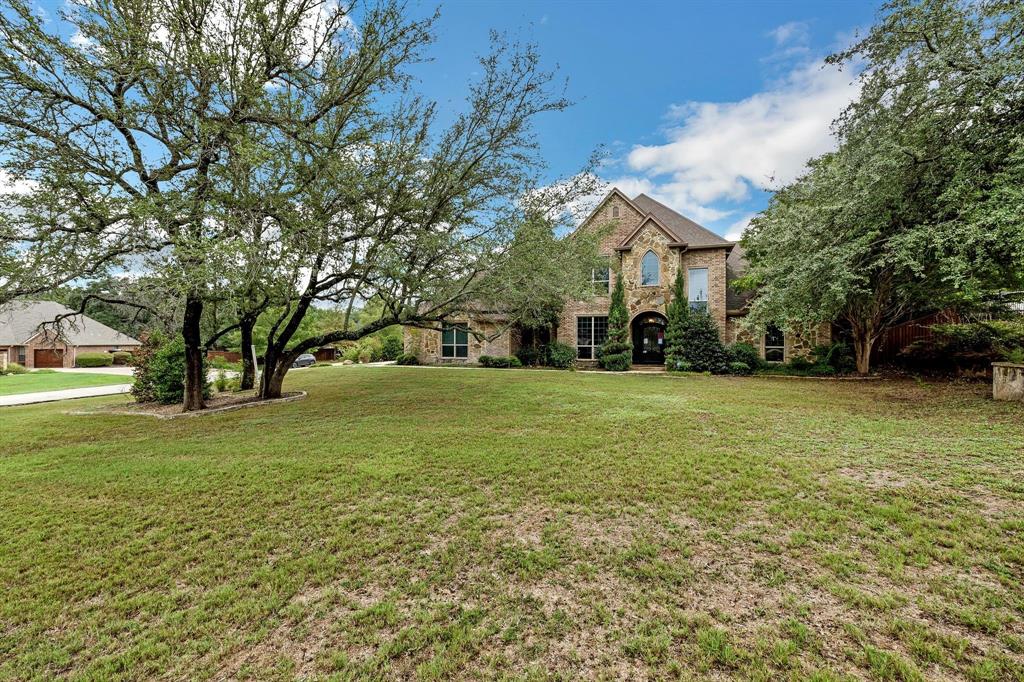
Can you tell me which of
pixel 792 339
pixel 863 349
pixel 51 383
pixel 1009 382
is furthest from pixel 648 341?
pixel 51 383

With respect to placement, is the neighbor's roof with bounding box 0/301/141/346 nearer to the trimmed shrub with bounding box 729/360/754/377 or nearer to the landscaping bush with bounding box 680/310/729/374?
the landscaping bush with bounding box 680/310/729/374

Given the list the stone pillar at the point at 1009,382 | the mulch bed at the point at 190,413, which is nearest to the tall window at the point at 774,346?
the stone pillar at the point at 1009,382

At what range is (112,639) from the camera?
2.45 metres

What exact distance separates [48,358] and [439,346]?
31484 mm

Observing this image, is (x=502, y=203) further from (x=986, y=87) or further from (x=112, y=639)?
→ (x=986, y=87)

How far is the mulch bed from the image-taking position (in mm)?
9586

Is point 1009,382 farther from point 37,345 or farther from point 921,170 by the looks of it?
point 37,345

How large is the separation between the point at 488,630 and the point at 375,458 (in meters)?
3.77

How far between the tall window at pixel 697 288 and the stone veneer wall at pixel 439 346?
9147mm

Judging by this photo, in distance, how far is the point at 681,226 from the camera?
69.5 feet

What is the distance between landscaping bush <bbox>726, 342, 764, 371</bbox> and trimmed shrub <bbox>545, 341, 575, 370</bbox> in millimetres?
7053

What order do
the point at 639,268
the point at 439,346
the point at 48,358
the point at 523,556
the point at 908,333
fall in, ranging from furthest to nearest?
the point at 48,358 < the point at 439,346 < the point at 639,268 < the point at 908,333 < the point at 523,556

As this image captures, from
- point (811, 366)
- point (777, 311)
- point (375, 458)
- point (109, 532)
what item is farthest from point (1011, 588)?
point (811, 366)

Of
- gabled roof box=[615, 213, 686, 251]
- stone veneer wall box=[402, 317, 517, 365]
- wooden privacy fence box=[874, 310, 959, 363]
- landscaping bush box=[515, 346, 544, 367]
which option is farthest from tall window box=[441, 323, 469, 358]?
wooden privacy fence box=[874, 310, 959, 363]
